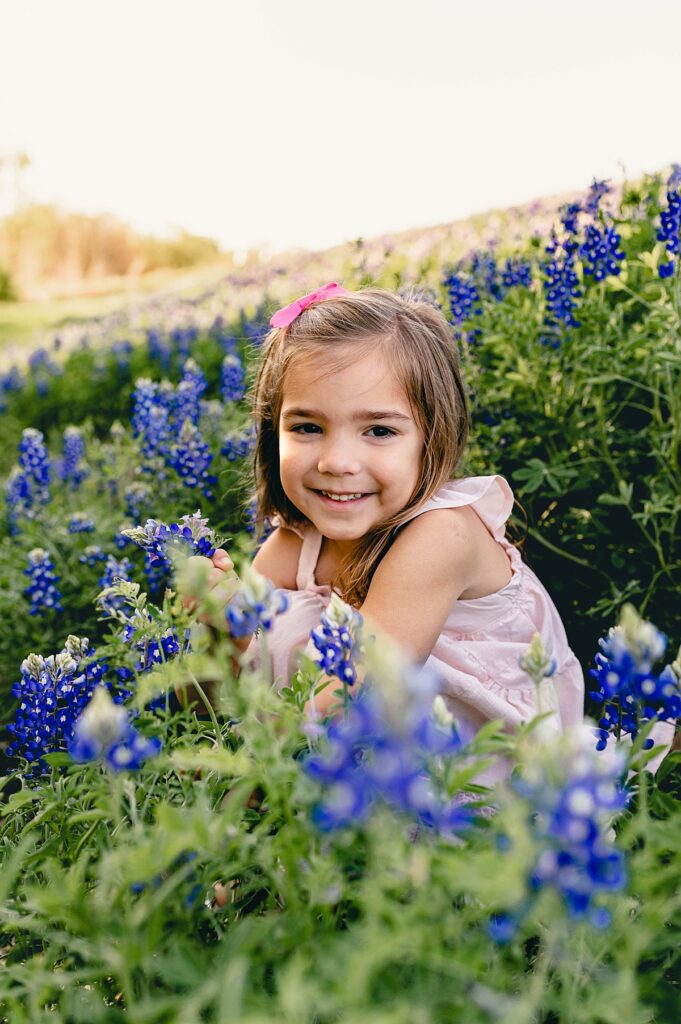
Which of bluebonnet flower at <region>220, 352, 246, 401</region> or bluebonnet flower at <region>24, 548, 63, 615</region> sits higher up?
bluebonnet flower at <region>220, 352, 246, 401</region>

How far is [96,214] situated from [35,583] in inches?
1015

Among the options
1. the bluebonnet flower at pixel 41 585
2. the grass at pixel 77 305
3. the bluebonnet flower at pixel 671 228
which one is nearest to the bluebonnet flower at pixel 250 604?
the bluebonnet flower at pixel 671 228

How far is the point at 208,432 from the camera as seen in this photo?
4234mm

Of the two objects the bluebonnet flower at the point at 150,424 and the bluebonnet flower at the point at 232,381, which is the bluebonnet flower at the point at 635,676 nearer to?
the bluebonnet flower at the point at 150,424

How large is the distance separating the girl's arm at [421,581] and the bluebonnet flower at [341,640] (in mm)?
642

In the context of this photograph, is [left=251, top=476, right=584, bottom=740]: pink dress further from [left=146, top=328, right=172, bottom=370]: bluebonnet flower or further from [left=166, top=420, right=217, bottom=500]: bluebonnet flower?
[left=146, top=328, right=172, bottom=370]: bluebonnet flower

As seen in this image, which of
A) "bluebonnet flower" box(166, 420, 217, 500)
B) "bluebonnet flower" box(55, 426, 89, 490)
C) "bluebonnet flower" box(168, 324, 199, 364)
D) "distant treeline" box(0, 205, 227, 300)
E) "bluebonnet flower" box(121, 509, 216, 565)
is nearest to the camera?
"bluebonnet flower" box(121, 509, 216, 565)

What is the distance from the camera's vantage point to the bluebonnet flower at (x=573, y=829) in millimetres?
976

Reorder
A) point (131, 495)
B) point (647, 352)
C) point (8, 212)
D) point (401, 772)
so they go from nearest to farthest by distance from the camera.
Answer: point (401, 772), point (647, 352), point (131, 495), point (8, 212)

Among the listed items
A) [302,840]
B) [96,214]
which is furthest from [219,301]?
[96,214]

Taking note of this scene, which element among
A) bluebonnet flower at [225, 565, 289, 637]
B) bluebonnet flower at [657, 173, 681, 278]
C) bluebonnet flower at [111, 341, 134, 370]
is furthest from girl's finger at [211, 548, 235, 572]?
bluebonnet flower at [111, 341, 134, 370]

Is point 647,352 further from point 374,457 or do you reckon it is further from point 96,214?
point 96,214

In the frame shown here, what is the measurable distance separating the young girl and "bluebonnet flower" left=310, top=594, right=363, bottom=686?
0.63 meters

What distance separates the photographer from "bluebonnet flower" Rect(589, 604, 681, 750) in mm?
1314
